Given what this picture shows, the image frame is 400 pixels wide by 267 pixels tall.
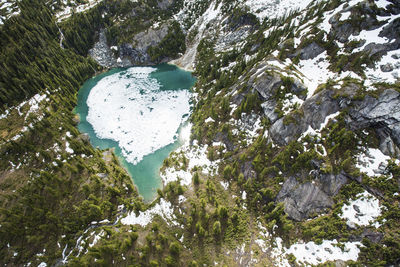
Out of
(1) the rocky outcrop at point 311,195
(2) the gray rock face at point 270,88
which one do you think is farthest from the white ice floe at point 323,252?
(2) the gray rock face at point 270,88

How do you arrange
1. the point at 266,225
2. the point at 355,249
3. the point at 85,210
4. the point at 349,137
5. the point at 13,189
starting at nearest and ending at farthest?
1. the point at 355,249
2. the point at 349,137
3. the point at 266,225
4. the point at 85,210
5. the point at 13,189

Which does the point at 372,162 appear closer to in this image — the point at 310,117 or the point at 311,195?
the point at 311,195

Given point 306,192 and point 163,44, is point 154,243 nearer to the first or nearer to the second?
point 306,192

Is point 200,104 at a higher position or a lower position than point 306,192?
higher

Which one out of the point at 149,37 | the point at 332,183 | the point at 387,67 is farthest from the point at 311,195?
the point at 149,37

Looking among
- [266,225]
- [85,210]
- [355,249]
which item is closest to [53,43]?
[85,210]

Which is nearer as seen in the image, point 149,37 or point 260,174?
point 260,174
